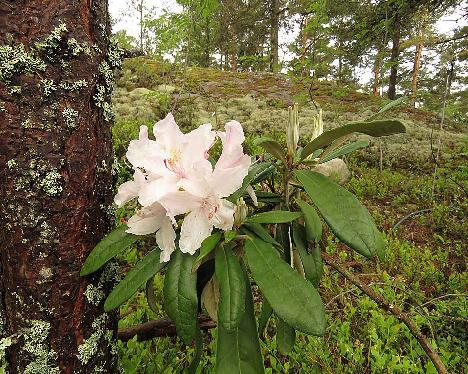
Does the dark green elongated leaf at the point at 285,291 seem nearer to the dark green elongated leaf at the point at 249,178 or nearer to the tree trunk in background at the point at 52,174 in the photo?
the dark green elongated leaf at the point at 249,178

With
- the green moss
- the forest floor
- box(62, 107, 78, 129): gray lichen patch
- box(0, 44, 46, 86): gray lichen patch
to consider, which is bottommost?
the forest floor

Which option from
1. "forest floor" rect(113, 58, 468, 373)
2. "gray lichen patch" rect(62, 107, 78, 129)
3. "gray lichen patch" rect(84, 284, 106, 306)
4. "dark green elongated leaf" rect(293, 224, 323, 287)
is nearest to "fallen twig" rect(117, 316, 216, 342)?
"forest floor" rect(113, 58, 468, 373)

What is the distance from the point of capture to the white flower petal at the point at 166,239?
977mm

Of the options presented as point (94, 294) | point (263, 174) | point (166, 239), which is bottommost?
point (94, 294)

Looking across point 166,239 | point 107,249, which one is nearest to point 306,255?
point 166,239

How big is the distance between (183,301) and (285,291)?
26 cm

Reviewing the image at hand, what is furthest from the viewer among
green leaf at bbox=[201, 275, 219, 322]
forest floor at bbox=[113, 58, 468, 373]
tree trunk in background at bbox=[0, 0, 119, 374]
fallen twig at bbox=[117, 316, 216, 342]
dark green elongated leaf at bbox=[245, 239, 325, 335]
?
forest floor at bbox=[113, 58, 468, 373]

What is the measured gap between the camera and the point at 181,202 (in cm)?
90

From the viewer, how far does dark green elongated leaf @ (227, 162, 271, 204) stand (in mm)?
1029

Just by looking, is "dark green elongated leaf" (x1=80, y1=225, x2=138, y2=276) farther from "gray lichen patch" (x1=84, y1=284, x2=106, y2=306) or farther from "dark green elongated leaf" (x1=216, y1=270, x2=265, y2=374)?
"dark green elongated leaf" (x1=216, y1=270, x2=265, y2=374)

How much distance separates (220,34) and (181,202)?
15191 millimetres

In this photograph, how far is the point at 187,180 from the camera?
35.6 inches

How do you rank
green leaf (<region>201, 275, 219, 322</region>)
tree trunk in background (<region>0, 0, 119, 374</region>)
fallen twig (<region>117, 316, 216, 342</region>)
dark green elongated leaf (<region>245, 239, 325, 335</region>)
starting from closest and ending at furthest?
dark green elongated leaf (<region>245, 239, 325, 335</region>), tree trunk in background (<region>0, 0, 119, 374</region>), green leaf (<region>201, 275, 219, 322</region>), fallen twig (<region>117, 316, 216, 342</region>)

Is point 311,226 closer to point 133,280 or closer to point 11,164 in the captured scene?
point 133,280
